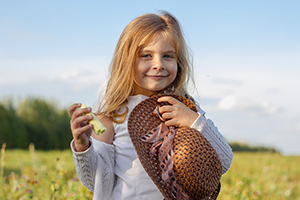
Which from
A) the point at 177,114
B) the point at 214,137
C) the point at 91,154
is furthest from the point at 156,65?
the point at 91,154

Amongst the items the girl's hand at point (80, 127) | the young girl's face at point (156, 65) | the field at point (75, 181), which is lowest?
the field at point (75, 181)

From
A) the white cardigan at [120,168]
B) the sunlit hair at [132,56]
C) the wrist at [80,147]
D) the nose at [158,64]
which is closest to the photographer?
the wrist at [80,147]

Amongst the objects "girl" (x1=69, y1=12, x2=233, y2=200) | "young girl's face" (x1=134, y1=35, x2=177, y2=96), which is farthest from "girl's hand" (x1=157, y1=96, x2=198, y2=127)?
"young girl's face" (x1=134, y1=35, x2=177, y2=96)

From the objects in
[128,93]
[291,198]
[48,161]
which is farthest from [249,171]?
[128,93]

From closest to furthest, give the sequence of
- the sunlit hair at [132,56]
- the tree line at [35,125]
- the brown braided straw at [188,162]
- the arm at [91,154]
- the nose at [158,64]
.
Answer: the brown braided straw at [188,162] → the arm at [91,154] → the nose at [158,64] → the sunlit hair at [132,56] → the tree line at [35,125]

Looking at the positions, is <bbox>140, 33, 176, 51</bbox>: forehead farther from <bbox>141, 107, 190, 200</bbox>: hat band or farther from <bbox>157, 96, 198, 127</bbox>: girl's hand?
<bbox>141, 107, 190, 200</bbox>: hat band

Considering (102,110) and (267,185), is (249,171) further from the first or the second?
(102,110)

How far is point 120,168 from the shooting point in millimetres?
2582

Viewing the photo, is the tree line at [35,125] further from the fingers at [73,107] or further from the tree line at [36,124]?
the fingers at [73,107]

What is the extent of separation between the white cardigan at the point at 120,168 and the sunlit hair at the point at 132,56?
0.71ft

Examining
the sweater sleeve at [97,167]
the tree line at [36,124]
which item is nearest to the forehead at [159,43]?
the sweater sleeve at [97,167]

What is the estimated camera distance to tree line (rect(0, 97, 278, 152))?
55.6ft

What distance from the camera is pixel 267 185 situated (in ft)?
20.0

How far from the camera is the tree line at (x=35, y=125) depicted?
667 inches
